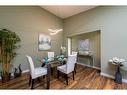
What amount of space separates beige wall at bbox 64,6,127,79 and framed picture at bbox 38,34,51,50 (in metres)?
1.99

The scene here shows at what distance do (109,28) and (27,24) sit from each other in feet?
11.3

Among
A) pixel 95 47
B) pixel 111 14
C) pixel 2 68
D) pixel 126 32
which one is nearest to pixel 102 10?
pixel 111 14

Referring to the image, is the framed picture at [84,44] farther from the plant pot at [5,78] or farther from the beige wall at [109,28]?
the plant pot at [5,78]

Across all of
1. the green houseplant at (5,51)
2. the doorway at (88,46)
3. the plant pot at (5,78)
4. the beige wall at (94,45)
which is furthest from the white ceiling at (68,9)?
the plant pot at (5,78)

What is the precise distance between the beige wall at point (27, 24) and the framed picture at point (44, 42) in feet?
0.60

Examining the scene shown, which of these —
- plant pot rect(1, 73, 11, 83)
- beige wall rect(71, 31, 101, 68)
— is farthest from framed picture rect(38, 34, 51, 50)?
beige wall rect(71, 31, 101, 68)

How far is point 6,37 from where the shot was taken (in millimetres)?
2902

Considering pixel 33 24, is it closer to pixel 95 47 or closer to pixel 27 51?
pixel 27 51

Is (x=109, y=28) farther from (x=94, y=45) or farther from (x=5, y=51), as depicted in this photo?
(x=5, y=51)

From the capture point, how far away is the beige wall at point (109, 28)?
9.99 feet

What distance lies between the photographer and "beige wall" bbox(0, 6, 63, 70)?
11.1 feet

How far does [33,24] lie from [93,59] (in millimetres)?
3710

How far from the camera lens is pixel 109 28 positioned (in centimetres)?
339

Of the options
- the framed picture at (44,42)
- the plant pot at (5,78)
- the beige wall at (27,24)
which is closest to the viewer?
the plant pot at (5,78)
